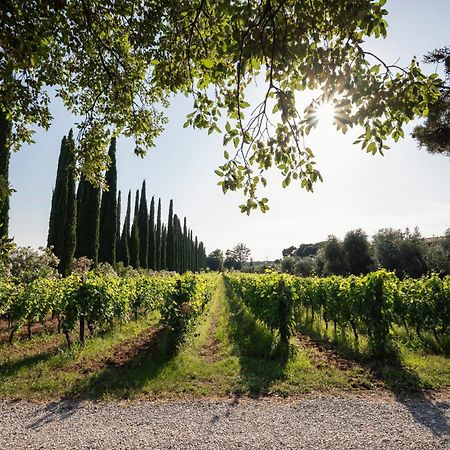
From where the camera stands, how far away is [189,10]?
3.69 meters

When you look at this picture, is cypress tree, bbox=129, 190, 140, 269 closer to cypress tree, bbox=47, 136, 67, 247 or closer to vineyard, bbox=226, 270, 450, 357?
cypress tree, bbox=47, 136, 67, 247

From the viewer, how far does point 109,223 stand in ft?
98.4

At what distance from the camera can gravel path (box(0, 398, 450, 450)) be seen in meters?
4.85

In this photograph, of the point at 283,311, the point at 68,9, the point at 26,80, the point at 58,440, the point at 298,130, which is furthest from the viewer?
the point at 283,311

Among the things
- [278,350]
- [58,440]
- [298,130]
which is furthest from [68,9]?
[278,350]

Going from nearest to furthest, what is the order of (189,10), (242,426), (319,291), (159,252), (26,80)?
(189,10) < (26,80) < (242,426) < (319,291) < (159,252)

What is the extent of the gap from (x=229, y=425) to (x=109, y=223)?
87.6 ft

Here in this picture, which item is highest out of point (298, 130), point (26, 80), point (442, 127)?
point (442, 127)

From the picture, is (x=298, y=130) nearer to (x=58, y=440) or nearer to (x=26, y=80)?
(x=26, y=80)

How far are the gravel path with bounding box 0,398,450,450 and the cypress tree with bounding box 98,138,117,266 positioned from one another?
2354 centimetres

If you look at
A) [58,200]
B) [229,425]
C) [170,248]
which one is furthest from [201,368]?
[170,248]

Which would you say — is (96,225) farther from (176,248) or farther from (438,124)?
(176,248)

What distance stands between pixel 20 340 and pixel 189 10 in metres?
11.1

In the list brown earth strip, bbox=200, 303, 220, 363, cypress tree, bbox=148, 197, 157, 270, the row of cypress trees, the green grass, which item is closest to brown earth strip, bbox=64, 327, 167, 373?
the green grass
